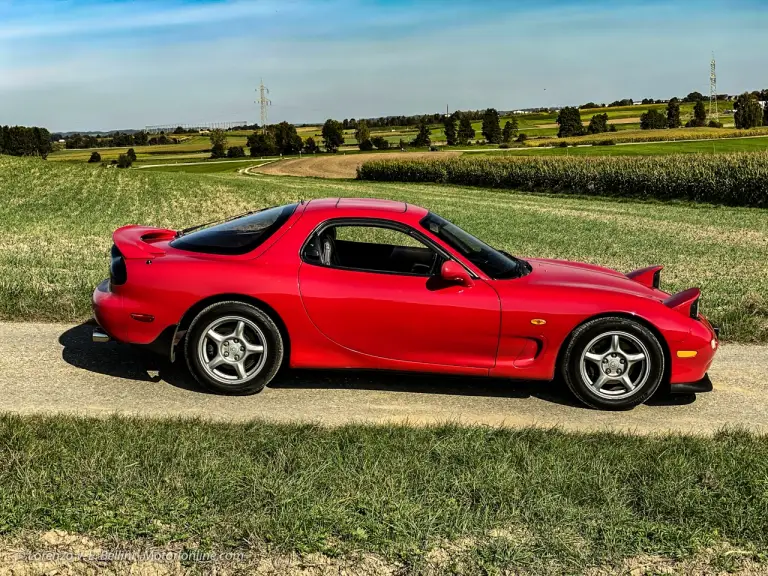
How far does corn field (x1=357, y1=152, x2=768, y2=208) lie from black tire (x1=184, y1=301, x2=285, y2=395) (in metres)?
34.4

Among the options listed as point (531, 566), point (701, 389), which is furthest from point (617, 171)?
point (531, 566)

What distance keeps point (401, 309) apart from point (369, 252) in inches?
24.4

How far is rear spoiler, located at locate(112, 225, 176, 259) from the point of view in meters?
5.46

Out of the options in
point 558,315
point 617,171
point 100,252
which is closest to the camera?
point 558,315

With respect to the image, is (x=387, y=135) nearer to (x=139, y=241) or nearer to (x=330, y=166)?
(x=330, y=166)

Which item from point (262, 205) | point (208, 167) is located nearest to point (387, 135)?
point (208, 167)

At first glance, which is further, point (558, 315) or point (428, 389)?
point (428, 389)

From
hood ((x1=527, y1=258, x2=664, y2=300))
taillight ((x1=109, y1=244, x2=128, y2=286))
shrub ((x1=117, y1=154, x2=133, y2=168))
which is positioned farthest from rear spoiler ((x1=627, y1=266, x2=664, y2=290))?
shrub ((x1=117, y1=154, x2=133, y2=168))

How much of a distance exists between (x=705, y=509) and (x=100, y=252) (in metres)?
11.2

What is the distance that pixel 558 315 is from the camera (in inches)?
203

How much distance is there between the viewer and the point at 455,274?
16.7 ft

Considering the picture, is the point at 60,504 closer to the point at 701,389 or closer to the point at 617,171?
the point at 701,389

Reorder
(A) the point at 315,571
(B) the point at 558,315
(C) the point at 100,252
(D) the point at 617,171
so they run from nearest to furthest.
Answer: (A) the point at 315,571, (B) the point at 558,315, (C) the point at 100,252, (D) the point at 617,171

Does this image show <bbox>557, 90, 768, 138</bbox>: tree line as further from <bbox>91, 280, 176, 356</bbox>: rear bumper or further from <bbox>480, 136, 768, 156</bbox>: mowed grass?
<bbox>91, 280, 176, 356</bbox>: rear bumper
